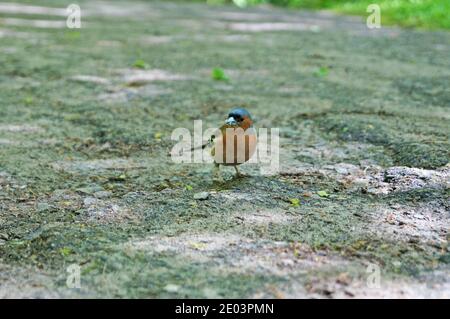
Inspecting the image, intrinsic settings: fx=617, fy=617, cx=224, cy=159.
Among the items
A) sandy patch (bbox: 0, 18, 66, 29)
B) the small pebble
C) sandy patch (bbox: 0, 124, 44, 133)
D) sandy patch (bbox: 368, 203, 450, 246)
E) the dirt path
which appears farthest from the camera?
sandy patch (bbox: 0, 18, 66, 29)

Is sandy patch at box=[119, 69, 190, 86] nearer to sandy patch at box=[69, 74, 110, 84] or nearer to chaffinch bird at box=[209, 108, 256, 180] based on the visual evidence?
sandy patch at box=[69, 74, 110, 84]

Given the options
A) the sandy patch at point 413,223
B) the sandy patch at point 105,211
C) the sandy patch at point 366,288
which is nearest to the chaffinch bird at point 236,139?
the sandy patch at point 105,211

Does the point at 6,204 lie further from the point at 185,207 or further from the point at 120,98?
the point at 120,98

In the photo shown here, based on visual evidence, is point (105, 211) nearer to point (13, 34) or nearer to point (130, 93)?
point (130, 93)

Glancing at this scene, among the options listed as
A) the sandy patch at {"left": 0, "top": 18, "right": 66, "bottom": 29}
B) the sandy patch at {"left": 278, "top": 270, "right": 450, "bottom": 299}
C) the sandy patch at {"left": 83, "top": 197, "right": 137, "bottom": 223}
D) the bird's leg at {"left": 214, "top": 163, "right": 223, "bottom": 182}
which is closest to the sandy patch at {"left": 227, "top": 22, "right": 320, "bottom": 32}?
the sandy patch at {"left": 0, "top": 18, "right": 66, "bottom": 29}

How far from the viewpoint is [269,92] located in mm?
5469

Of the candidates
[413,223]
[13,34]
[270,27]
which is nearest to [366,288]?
[413,223]

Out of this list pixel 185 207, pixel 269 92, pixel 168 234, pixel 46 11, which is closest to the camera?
pixel 168 234

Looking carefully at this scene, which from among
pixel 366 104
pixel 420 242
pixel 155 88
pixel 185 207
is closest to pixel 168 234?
pixel 185 207

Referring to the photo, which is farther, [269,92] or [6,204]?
[269,92]

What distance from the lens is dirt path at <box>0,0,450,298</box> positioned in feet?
7.27

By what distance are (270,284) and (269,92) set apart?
3.51 metres

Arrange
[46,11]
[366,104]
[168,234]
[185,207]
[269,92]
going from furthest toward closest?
[46,11] < [269,92] < [366,104] < [185,207] < [168,234]

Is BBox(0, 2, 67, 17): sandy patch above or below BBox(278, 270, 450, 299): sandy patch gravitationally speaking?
above
